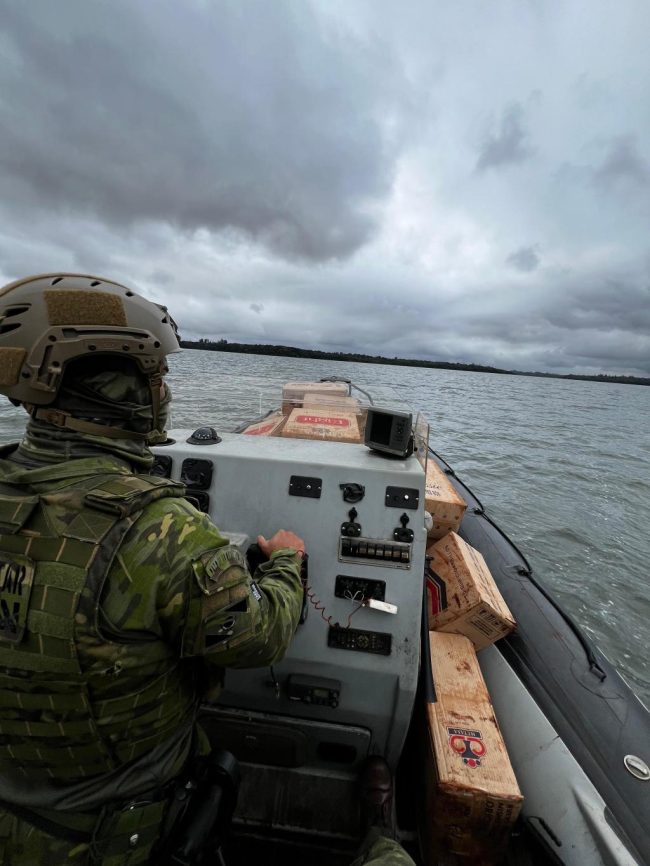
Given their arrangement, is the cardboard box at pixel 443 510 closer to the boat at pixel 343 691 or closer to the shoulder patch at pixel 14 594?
the boat at pixel 343 691

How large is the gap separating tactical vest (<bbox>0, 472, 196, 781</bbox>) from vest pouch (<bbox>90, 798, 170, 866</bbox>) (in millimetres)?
244

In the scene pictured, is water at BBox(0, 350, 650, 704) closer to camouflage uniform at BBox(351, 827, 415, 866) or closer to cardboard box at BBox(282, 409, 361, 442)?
cardboard box at BBox(282, 409, 361, 442)

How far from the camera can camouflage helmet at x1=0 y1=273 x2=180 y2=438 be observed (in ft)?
3.67

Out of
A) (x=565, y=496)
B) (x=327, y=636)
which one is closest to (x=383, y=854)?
(x=327, y=636)

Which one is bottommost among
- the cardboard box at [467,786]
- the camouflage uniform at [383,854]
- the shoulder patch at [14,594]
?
the cardboard box at [467,786]

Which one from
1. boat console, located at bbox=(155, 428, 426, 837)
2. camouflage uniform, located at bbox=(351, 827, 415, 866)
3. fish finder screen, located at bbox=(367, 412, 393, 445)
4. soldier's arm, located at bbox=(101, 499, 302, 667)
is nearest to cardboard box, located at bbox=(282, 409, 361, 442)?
fish finder screen, located at bbox=(367, 412, 393, 445)

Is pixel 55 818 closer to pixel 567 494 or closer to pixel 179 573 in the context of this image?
pixel 179 573

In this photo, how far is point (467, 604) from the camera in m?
3.20

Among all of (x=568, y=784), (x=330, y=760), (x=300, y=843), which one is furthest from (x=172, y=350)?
(x=568, y=784)

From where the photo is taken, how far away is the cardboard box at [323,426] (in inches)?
130

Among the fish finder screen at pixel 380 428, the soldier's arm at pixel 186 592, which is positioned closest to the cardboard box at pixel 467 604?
the fish finder screen at pixel 380 428

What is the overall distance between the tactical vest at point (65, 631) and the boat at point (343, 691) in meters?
1.07

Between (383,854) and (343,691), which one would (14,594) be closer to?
(383,854)

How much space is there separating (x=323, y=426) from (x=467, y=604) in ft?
5.68
